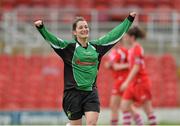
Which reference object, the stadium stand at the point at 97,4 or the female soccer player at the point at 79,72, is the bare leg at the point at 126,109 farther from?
the stadium stand at the point at 97,4

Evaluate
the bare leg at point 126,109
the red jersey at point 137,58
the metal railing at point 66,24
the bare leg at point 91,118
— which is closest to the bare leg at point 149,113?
the bare leg at point 126,109

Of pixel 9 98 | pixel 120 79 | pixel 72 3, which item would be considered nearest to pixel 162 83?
pixel 9 98

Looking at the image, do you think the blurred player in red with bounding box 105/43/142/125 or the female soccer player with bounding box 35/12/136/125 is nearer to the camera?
the female soccer player with bounding box 35/12/136/125

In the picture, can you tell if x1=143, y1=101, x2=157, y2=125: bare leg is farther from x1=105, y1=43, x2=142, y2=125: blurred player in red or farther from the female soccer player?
the female soccer player

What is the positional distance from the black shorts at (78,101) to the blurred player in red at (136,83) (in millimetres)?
3232

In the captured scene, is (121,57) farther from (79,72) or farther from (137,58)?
(79,72)

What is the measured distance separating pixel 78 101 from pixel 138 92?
378cm

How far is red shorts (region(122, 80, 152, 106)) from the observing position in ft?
47.4

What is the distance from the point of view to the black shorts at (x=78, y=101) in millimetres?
10852

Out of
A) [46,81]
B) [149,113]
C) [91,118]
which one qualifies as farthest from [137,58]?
[46,81]

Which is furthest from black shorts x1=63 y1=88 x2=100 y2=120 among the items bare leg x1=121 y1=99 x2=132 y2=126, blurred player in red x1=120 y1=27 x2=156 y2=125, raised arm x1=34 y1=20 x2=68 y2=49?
bare leg x1=121 y1=99 x2=132 y2=126

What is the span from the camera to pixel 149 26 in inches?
897

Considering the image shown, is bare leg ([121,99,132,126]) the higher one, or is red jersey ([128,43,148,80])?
red jersey ([128,43,148,80])

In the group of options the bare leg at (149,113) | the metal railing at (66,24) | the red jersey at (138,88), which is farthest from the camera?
the metal railing at (66,24)
